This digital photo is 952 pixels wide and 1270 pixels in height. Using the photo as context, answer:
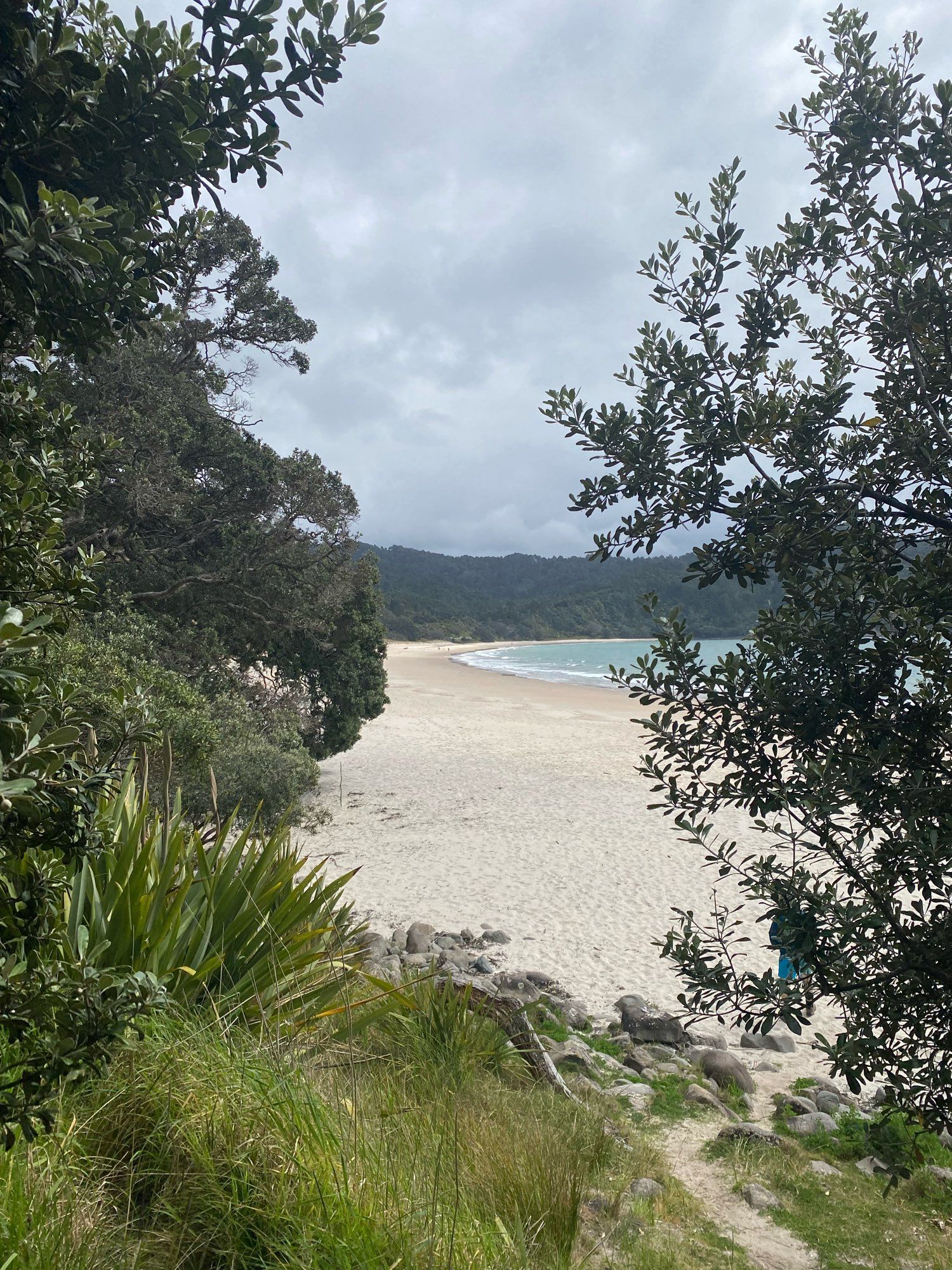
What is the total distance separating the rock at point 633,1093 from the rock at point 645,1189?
4.24 feet

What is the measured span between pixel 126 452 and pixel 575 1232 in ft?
33.9

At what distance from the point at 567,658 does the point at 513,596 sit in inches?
2957

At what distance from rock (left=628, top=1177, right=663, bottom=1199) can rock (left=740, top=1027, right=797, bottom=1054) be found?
10.6ft

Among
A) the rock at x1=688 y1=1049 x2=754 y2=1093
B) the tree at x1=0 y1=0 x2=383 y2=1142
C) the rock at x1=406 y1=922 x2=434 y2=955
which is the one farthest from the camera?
the rock at x1=406 y1=922 x2=434 y2=955

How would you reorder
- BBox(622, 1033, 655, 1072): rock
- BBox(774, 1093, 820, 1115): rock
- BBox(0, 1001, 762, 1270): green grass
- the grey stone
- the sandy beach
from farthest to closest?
the sandy beach
the grey stone
BBox(622, 1033, 655, 1072): rock
BBox(774, 1093, 820, 1115): rock
BBox(0, 1001, 762, 1270): green grass

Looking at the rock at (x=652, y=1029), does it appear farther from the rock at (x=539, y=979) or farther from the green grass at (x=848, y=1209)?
the green grass at (x=848, y=1209)

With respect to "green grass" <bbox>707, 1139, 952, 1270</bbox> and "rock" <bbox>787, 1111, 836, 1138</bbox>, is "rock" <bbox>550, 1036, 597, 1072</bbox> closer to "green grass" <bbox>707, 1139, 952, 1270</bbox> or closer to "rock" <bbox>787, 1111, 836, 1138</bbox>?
"green grass" <bbox>707, 1139, 952, 1270</bbox>

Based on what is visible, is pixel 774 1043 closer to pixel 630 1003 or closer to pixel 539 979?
pixel 630 1003

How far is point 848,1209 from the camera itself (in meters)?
4.48

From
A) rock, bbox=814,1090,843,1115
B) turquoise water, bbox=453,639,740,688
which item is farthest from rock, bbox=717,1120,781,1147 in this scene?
turquoise water, bbox=453,639,740,688

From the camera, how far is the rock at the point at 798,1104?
583cm

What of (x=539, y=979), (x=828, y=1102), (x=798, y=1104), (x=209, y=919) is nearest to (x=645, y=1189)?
(x=798, y=1104)

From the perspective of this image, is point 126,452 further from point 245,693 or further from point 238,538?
point 245,693

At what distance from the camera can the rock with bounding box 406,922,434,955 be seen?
8.87 metres
